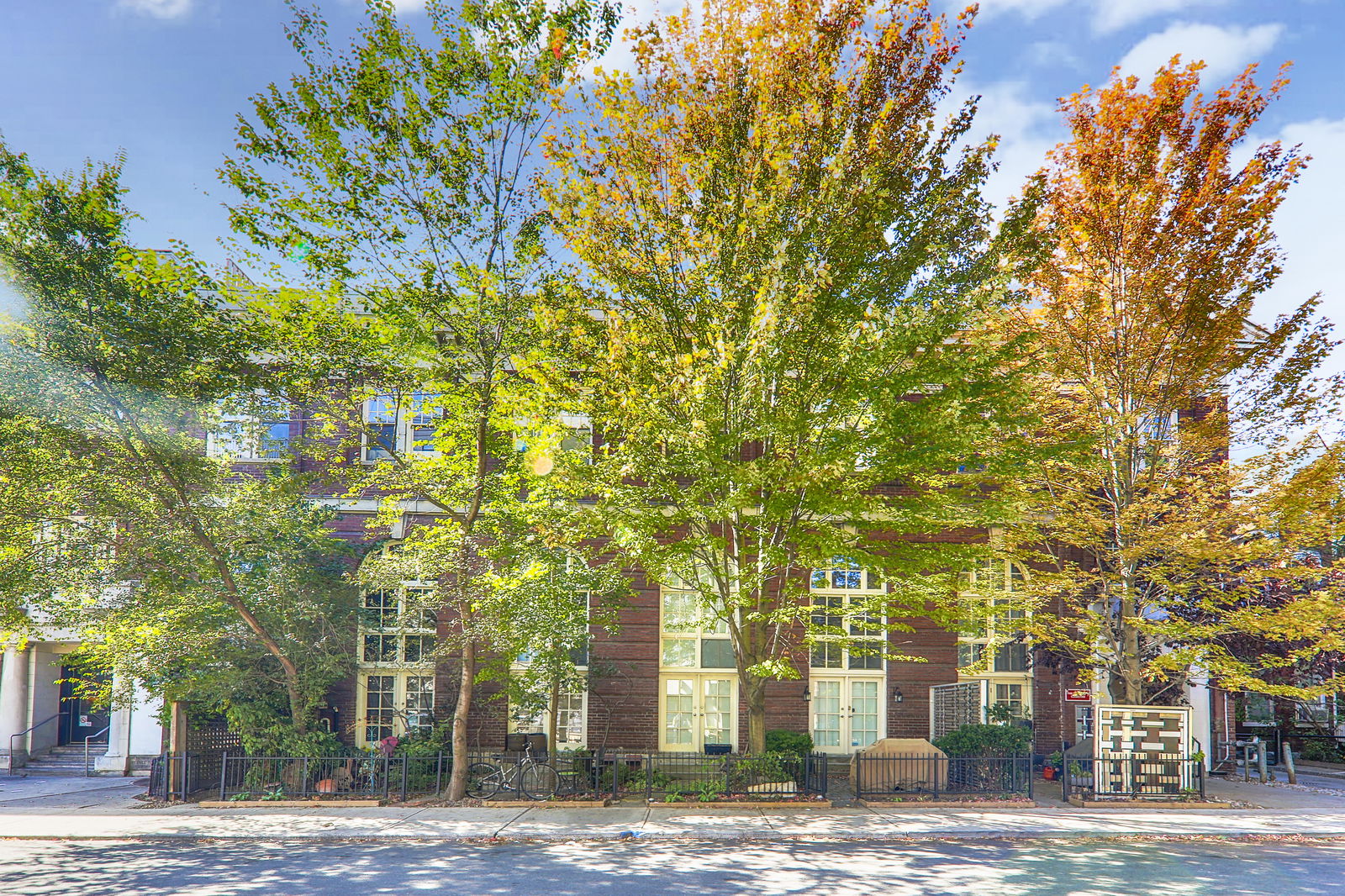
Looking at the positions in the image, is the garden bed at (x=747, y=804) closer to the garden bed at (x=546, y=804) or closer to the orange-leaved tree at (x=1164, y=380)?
the garden bed at (x=546, y=804)

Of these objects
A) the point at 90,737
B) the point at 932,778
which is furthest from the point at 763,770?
the point at 90,737

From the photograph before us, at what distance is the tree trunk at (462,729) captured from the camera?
17625 mm

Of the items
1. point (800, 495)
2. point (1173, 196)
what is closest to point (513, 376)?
point (800, 495)

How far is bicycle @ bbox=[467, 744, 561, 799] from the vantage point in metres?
18.0

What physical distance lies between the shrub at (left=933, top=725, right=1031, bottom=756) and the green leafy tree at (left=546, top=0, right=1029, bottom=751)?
21.1ft

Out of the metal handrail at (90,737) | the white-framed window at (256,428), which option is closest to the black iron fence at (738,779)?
the white-framed window at (256,428)

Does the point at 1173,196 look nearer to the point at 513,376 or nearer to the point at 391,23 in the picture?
the point at 513,376

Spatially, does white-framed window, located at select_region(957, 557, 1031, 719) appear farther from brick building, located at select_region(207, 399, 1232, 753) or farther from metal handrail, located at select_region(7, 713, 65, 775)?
metal handrail, located at select_region(7, 713, 65, 775)

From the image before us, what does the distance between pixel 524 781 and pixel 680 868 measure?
686cm

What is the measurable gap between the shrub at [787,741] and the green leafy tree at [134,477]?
10.5 metres

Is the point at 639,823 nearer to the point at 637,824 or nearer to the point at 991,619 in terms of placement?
the point at 637,824

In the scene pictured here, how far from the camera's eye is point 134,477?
672 inches

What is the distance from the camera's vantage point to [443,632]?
920 inches

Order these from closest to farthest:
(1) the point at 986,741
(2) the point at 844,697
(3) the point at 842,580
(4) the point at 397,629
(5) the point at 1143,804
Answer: (5) the point at 1143,804
(4) the point at 397,629
(1) the point at 986,741
(2) the point at 844,697
(3) the point at 842,580
